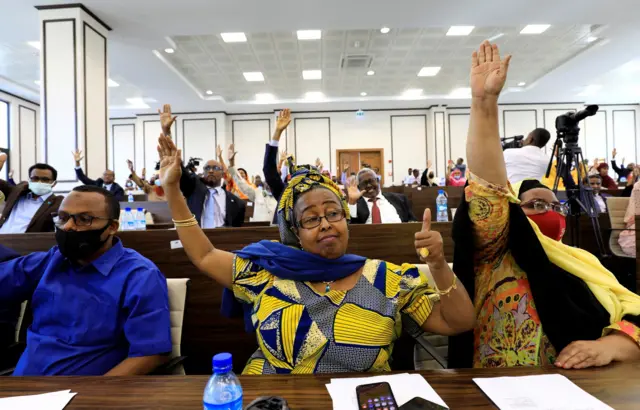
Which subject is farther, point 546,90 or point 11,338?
point 546,90

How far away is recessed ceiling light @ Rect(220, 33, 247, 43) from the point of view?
25.0ft

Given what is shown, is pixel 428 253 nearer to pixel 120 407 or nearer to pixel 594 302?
pixel 594 302

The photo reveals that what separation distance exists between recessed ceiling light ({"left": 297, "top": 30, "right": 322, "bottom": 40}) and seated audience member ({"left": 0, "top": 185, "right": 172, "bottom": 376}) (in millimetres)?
6973

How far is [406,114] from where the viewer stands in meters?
13.9

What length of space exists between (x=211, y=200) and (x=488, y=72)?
10.6ft

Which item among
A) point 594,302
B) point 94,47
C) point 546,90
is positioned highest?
point 546,90

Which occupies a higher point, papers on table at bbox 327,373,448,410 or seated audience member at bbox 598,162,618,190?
seated audience member at bbox 598,162,618,190

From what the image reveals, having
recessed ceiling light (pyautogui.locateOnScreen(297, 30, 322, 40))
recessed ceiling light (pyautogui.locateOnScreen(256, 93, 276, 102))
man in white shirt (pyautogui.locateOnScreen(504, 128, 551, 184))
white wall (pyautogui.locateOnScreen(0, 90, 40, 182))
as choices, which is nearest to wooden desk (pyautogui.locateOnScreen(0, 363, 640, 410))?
man in white shirt (pyautogui.locateOnScreen(504, 128, 551, 184))

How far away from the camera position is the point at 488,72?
1103 mm

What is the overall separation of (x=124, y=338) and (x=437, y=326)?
1068mm

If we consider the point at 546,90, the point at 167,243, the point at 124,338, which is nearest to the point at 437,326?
the point at 124,338

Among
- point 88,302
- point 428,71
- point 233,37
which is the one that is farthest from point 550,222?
point 428,71

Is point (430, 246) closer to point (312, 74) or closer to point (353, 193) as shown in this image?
point (353, 193)

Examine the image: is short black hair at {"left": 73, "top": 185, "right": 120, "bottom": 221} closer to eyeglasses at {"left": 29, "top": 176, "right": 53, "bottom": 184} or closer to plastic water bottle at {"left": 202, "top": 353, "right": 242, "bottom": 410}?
plastic water bottle at {"left": 202, "top": 353, "right": 242, "bottom": 410}
